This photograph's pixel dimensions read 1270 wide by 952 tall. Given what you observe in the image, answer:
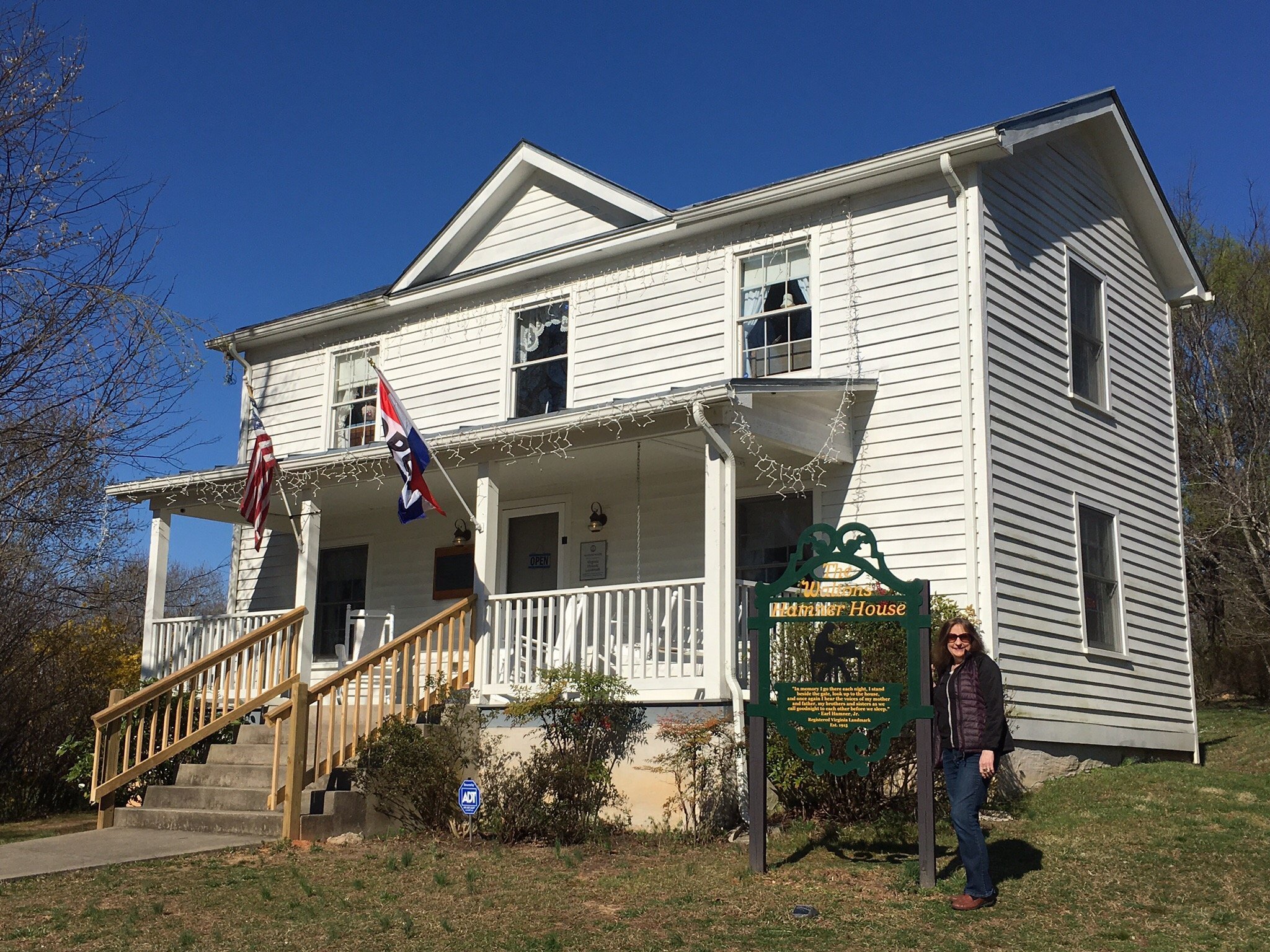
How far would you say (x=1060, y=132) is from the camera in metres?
13.9

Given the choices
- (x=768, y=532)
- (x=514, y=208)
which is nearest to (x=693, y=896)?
(x=768, y=532)

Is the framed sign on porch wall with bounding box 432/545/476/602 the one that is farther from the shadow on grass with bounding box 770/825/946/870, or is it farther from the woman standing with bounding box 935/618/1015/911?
the woman standing with bounding box 935/618/1015/911

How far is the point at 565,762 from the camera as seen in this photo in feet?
33.8

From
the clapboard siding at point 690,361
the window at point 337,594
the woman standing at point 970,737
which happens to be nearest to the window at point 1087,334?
the clapboard siding at point 690,361

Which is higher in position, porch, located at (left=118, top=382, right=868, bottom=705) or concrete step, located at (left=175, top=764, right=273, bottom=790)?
porch, located at (left=118, top=382, right=868, bottom=705)

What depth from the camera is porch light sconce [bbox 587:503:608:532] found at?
548 inches

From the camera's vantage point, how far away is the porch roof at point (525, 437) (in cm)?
1089

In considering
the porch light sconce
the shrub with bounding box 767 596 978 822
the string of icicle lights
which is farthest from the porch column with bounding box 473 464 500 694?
the shrub with bounding box 767 596 978 822

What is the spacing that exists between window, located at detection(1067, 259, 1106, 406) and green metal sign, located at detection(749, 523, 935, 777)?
6254 mm

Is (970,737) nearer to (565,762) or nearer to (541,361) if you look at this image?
(565,762)

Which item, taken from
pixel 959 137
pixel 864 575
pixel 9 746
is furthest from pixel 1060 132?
pixel 9 746

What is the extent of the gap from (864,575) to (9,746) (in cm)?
943

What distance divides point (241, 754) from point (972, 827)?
25.3ft

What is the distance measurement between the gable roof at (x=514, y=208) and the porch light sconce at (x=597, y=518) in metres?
3.34
